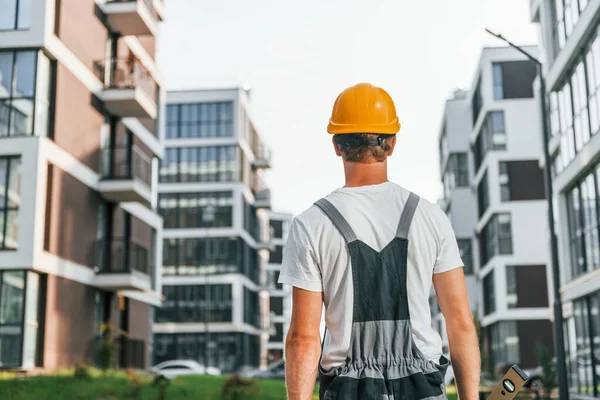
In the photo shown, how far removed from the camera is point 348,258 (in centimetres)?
282

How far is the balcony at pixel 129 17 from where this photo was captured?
104 ft

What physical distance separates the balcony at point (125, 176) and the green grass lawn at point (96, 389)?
923 centimetres

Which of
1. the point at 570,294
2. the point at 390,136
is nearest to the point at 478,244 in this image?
the point at 570,294

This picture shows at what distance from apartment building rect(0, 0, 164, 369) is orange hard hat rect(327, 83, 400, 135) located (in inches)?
901

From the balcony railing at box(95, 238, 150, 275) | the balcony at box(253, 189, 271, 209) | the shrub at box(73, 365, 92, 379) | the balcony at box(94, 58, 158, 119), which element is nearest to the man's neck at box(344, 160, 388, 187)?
the shrub at box(73, 365, 92, 379)

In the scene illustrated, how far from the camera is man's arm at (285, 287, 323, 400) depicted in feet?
9.09

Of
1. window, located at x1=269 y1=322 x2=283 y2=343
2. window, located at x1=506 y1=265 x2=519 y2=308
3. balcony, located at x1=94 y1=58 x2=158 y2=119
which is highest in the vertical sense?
balcony, located at x1=94 y1=58 x2=158 y2=119

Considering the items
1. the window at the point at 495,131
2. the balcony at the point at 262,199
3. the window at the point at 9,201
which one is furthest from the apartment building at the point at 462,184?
the window at the point at 9,201

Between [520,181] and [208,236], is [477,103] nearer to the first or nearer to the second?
[520,181]

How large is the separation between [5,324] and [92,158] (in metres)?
7.79

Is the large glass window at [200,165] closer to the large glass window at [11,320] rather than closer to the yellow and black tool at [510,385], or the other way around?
the large glass window at [11,320]

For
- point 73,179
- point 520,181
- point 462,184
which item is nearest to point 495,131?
point 520,181

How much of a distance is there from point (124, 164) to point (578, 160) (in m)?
16.2

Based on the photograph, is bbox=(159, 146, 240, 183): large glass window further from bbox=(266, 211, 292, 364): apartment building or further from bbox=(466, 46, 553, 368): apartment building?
bbox=(266, 211, 292, 364): apartment building
